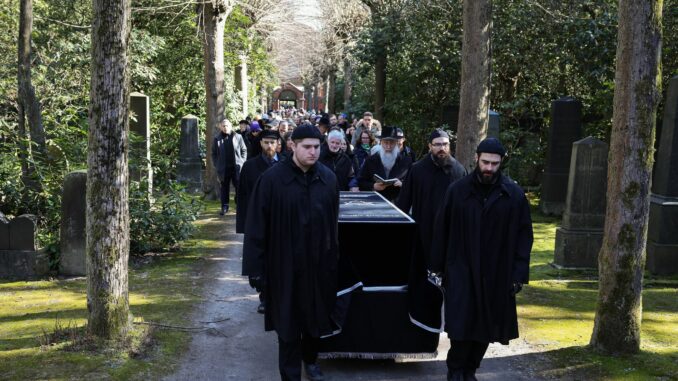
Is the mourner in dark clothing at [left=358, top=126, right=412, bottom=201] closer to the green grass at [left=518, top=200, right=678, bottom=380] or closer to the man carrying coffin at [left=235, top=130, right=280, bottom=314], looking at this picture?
the man carrying coffin at [left=235, top=130, right=280, bottom=314]

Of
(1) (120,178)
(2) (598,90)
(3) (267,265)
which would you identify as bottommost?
(3) (267,265)

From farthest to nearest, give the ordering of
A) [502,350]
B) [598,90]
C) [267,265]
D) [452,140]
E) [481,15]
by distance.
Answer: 1. [452,140]
2. [598,90]
3. [481,15]
4. [502,350]
5. [267,265]

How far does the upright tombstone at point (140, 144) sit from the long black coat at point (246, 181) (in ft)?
8.66

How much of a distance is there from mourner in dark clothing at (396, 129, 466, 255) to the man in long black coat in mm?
2766

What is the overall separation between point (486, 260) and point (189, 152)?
16060 millimetres

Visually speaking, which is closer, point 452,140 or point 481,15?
point 481,15

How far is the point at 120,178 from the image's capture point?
258 inches

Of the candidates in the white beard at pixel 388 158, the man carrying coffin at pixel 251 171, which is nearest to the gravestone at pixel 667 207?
the white beard at pixel 388 158

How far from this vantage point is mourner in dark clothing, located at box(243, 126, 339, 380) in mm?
5699

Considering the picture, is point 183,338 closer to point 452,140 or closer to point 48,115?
point 48,115

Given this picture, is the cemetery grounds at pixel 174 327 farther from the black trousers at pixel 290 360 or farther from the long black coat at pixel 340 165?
the long black coat at pixel 340 165

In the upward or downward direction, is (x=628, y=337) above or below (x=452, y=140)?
below

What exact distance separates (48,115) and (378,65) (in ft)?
48.8

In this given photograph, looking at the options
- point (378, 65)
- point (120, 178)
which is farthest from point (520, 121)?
point (120, 178)
